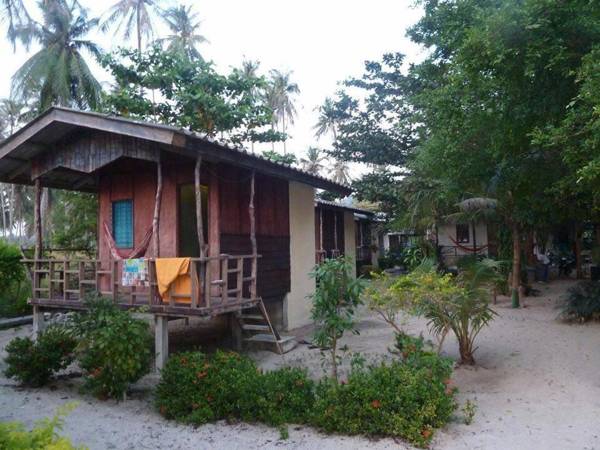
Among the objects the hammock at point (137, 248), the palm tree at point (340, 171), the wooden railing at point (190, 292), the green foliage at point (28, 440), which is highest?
the palm tree at point (340, 171)

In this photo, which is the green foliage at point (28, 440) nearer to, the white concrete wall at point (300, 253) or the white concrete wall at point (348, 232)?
the white concrete wall at point (300, 253)

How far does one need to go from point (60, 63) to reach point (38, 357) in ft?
60.4

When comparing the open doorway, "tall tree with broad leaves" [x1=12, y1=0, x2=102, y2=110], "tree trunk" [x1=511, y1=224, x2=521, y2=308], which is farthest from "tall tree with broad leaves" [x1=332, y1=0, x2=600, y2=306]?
"tall tree with broad leaves" [x1=12, y1=0, x2=102, y2=110]

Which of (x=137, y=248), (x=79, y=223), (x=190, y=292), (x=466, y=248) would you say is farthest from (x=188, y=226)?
(x=466, y=248)

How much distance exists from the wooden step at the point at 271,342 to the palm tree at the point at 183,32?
2262 cm

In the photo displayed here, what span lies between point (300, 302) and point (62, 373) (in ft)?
17.9

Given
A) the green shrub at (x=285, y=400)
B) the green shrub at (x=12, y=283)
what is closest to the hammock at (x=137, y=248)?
the green shrub at (x=285, y=400)

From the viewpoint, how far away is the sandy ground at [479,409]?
5164mm

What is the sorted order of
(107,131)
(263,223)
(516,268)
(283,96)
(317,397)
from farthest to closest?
(283,96) < (516,268) < (263,223) < (107,131) < (317,397)

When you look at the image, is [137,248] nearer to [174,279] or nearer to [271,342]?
[174,279]

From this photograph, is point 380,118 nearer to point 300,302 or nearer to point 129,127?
point 300,302

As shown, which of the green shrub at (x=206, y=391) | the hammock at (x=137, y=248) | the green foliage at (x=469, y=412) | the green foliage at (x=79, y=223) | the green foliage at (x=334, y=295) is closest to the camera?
the green foliage at (x=469, y=412)

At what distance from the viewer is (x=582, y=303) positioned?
35.5ft

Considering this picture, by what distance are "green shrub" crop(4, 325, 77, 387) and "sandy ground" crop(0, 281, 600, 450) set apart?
0.69 ft
